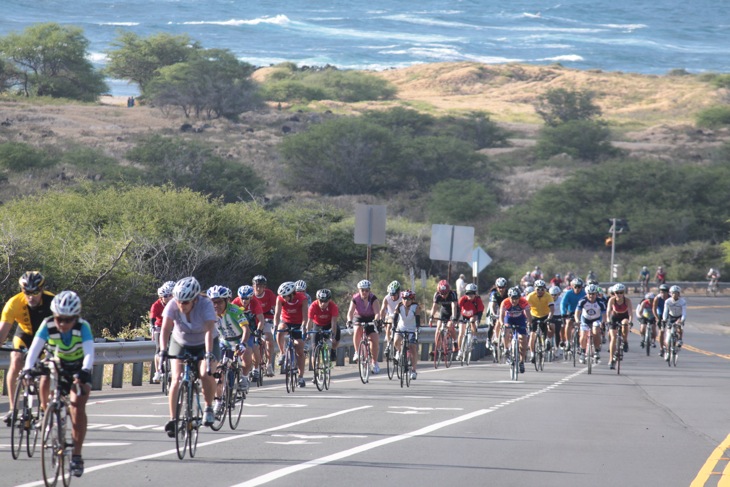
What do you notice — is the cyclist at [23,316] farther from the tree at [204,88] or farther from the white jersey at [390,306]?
the tree at [204,88]

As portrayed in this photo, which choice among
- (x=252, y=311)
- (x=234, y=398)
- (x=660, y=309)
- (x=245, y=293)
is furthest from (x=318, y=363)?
(x=660, y=309)

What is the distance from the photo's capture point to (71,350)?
35.0 ft

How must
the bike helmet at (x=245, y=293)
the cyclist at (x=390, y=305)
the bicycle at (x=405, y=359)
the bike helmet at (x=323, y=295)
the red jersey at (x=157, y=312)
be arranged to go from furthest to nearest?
the cyclist at (x=390, y=305) < the bicycle at (x=405, y=359) < the bike helmet at (x=323, y=295) < the red jersey at (x=157, y=312) < the bike helmet at (x=245, y=293)

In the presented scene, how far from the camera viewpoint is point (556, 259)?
236ft

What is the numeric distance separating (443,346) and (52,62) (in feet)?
287

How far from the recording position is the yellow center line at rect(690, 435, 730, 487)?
11.4 m

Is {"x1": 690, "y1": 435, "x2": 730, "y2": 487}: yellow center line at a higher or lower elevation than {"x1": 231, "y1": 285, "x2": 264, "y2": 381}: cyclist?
lower

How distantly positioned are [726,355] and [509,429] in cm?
2115

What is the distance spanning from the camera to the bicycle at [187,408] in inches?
456

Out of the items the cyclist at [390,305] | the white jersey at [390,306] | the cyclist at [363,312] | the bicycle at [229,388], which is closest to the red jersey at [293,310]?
the cyclist at [363,312]

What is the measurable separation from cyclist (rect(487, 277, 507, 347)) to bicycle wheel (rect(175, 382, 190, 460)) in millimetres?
14750

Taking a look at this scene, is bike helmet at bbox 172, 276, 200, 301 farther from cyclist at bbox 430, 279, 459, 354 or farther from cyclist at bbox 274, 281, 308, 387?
cyclist at bbox 430, 279, 459, 354

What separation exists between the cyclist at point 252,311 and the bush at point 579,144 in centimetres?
8708

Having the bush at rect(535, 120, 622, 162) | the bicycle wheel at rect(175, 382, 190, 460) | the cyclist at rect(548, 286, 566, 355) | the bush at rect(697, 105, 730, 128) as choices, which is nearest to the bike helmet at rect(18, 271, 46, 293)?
the bicycle wheel at rect(175, 382, 190, 460)
